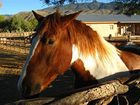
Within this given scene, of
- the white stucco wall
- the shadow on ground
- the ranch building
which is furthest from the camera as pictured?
the ranch building

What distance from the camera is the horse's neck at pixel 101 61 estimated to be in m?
3.32

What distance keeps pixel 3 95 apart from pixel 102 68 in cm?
755

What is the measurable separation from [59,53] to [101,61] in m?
0.53

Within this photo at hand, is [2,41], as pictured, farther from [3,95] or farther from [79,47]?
[79,47]

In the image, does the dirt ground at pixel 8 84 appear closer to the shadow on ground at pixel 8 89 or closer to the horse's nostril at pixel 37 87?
the shadow on ground at pixel 8 89

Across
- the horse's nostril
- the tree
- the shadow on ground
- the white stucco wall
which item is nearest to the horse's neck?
the horse's nostril

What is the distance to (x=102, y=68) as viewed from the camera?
346cm

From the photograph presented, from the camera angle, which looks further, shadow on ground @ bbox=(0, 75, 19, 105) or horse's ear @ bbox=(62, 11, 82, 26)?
shadow on ground @ bbox=(0, 75, 19, 105)

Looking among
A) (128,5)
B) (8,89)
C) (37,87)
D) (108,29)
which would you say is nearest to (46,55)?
(37,87)

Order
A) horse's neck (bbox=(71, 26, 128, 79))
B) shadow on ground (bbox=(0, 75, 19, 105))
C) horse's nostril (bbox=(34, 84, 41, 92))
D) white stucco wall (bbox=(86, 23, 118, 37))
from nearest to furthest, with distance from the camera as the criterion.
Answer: horse's nostril (bbox=(34, 84, 41, 92))
horse's neck (bbox=(71, 26, 128, 79))
shadow on ground (bbox=(0, 75, 19, 105))
white stucco wall (bbox=(86, 23, 118, 37))

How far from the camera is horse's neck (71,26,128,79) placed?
3.32 metres

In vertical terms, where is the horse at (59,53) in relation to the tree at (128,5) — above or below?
below

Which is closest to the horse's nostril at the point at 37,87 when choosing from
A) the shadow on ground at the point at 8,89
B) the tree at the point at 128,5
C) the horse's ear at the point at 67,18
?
the horse's ear at the point at 67,18

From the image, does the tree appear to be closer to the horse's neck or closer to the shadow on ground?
the shadow on ground
